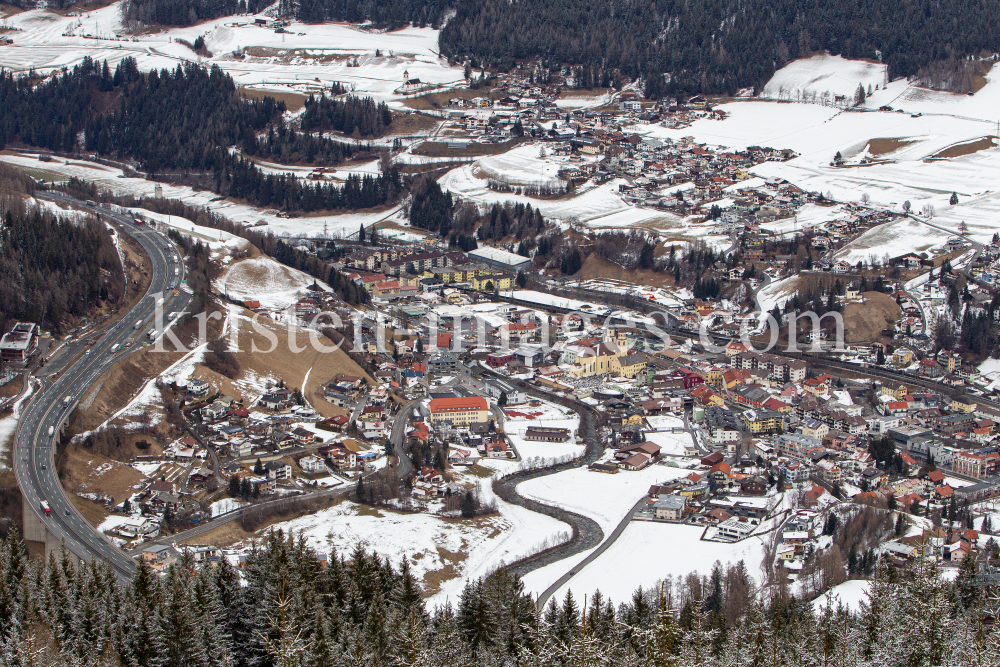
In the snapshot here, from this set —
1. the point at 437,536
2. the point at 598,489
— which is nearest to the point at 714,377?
the point at 598,489

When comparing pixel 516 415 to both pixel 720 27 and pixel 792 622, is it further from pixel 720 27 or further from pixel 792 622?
pixel 720 27

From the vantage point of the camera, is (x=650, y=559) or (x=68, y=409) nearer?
(x=650, y=559)

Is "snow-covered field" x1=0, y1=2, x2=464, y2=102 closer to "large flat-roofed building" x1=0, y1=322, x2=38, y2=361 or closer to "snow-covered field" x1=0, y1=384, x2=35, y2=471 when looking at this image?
"large flat-roofed building" x1=0, y1=322, x2=38, y2=361

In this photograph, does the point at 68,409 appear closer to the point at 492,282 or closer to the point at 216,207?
the point at 492,282

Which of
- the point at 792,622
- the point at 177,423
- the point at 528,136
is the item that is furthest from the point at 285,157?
the point at 792,622

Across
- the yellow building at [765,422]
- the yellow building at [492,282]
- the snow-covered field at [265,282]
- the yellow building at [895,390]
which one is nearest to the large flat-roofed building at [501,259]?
the yellow building at [492,282]

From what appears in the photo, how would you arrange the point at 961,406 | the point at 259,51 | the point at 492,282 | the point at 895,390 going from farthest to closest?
the point at 259,51, the point at 492,282, the point at 895,390, the point at 961,406

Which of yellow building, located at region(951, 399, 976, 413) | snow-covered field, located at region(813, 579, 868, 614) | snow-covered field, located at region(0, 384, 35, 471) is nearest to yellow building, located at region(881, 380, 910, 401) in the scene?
yellow building, located at region(951, 399, 976, 413)
